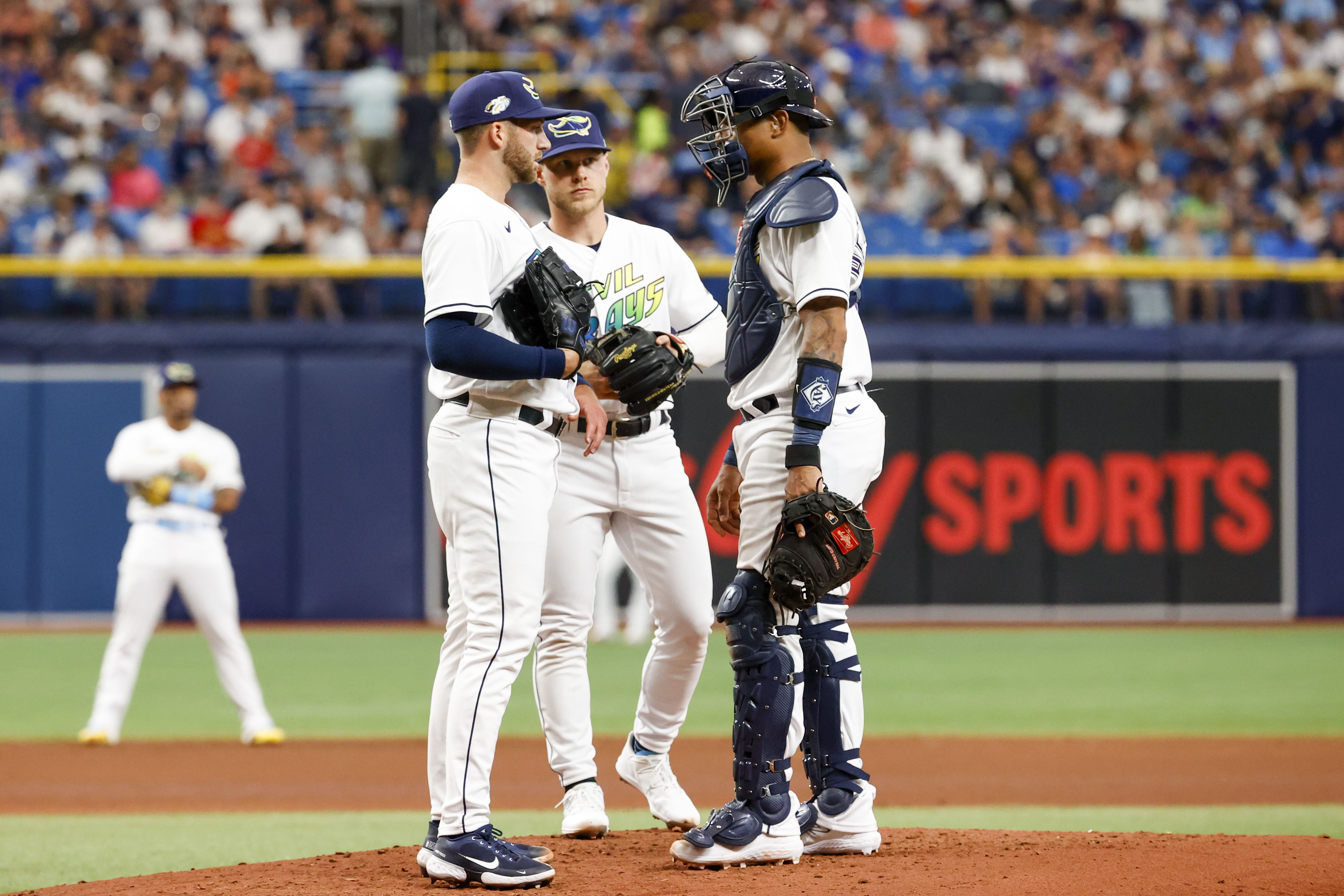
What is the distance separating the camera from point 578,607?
16.2 ft

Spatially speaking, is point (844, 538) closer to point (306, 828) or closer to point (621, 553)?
point (621, 553)

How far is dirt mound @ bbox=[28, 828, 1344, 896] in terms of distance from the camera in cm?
391

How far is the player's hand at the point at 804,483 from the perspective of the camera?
414 cm

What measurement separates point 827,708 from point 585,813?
907mm

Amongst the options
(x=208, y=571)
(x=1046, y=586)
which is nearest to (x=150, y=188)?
(x=208, y=571)

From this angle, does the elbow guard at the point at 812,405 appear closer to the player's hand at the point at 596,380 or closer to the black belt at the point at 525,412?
the player's hand at the point at 596,380

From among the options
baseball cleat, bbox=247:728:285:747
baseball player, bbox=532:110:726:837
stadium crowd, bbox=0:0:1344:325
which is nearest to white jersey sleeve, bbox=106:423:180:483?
baseball cleat, bbox=247:728:285:747

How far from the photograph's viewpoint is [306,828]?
18.9 ft

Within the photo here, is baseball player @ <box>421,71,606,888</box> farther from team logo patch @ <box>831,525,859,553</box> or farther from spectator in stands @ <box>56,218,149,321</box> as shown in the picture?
spectator in stands @ <box>56,218,149,321</box>

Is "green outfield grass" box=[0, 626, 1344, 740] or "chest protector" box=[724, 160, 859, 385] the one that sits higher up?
"chest protector" box=[724, 160, 859, 385]

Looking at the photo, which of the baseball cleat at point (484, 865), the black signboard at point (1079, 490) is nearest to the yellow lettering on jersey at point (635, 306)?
the baseball cleat at point (484, 865)

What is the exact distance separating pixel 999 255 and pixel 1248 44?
534 centimetres

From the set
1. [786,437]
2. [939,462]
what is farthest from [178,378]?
[939,462]

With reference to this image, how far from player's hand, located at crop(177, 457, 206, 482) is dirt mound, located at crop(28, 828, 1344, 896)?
381 centimetres
